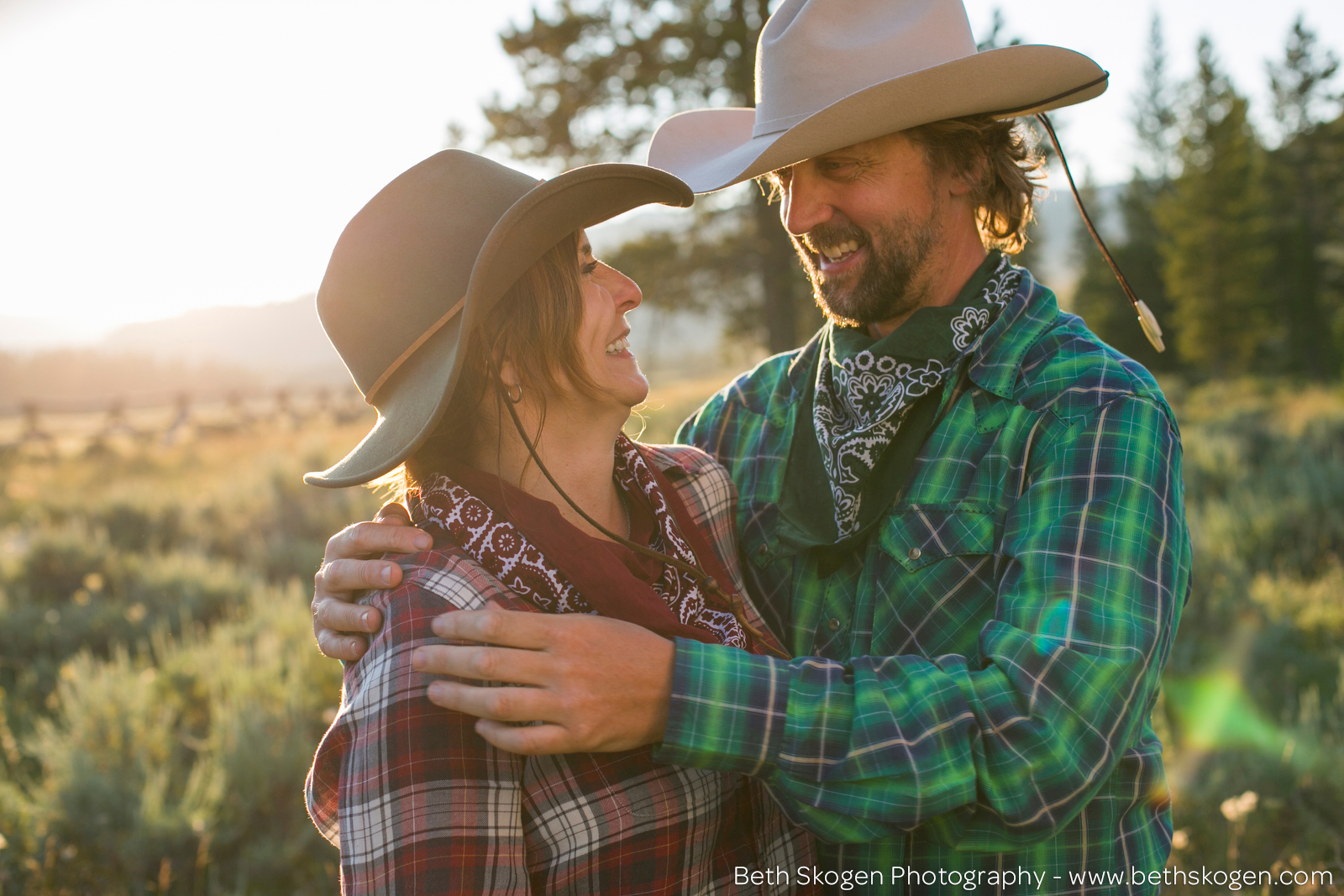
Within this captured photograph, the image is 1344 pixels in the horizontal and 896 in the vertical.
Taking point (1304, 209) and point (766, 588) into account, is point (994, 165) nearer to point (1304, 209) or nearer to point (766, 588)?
point (766, 588)

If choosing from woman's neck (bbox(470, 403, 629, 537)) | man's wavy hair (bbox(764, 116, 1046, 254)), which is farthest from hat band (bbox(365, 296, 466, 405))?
man's wavy hair (bbox(764, 116, 1046, 254))

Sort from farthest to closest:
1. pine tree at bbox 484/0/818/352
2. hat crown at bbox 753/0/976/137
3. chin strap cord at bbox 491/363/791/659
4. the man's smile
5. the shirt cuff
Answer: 1. pine tree at bbox 484/0/818/352
2. the man's smile
3. hat crown at bbox 753/0/976/137
4. chin strap cord at bbox 491/363/791/659
5. the shirt cuff

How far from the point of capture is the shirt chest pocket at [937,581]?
6.52 ft

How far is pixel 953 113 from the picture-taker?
7.64 ft

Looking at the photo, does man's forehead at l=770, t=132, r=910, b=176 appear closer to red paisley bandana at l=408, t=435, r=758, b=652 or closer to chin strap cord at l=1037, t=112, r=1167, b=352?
chin strap cord at l=1037, t=112, r=1167, b=352

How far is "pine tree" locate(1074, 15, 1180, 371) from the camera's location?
2998 centimetres

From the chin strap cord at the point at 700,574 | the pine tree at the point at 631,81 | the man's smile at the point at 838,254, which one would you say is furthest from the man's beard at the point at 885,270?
the pine tree at the point at 631,81

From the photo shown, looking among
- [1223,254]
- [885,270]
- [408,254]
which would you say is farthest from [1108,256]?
[1223,254]

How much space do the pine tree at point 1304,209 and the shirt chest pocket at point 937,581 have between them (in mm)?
37038

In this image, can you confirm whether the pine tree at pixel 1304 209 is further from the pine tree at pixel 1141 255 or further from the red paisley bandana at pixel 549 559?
the red paisley bandana at pixel 549 559

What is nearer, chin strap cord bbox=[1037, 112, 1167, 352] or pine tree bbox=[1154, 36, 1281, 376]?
chin strap cord bbox=[1037, 112, 1167, 352]

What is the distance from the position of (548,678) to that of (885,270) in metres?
1.58

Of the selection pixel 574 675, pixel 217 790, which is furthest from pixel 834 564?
pixel 217 790

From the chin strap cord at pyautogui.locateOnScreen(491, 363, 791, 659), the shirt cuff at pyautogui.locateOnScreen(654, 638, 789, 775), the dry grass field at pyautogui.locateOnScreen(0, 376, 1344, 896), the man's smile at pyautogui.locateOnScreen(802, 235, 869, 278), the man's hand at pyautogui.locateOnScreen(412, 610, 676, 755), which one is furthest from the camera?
the dry grass field at pyautogui.locateOnScreen(0, 376, 1344, 896)
